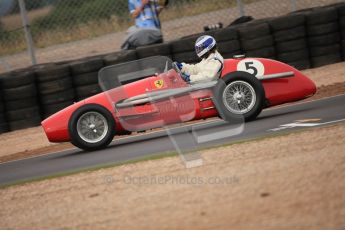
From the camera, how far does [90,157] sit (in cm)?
880

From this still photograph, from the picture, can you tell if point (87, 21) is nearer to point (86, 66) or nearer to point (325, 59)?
point (86, 66)

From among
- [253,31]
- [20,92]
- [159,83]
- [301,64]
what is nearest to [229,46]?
[253,31]

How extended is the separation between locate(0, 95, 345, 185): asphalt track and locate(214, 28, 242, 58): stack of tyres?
2.68 m

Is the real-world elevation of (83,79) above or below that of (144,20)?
below

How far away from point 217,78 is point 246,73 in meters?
0.43

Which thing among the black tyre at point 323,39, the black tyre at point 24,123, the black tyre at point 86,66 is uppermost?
the black tyre at point 86,66

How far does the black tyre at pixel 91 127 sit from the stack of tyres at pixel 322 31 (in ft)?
18.7

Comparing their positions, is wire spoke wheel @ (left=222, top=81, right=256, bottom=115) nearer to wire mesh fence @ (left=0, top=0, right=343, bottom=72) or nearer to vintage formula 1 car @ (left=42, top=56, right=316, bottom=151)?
vintage formula 1 car @ (left=42, top=56, right=316, bottom=151)

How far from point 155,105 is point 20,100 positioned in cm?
388

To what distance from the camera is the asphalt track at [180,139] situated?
8359 millimetres

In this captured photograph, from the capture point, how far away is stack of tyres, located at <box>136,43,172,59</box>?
496 inches

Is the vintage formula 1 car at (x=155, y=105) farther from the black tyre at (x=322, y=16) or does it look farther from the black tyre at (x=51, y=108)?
the black tyre at (x=322, y=16)

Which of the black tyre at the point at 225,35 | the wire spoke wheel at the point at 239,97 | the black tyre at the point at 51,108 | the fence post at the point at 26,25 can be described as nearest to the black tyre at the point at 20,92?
the black tyre at the point at 51,108

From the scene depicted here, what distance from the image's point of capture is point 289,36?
13219mm
